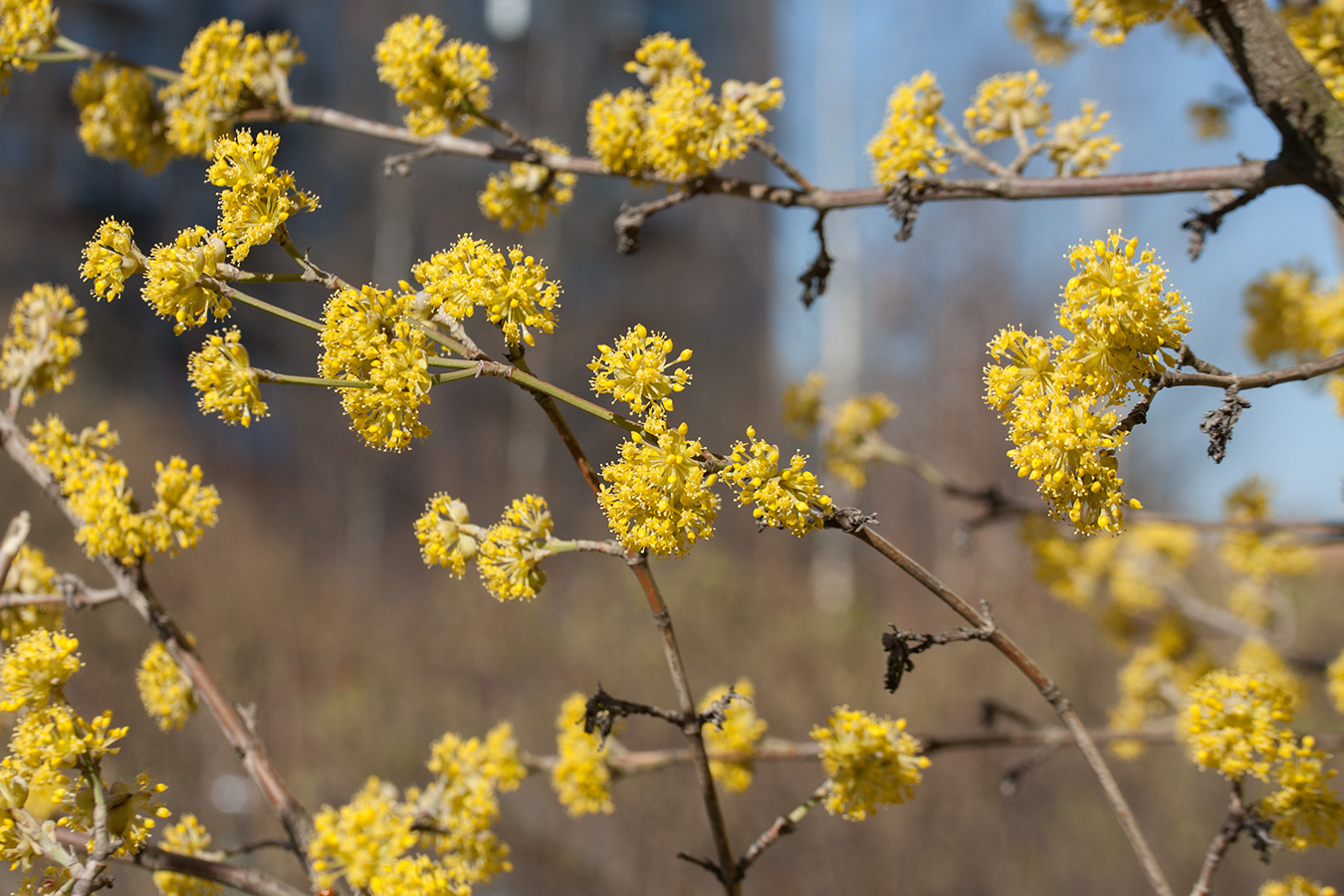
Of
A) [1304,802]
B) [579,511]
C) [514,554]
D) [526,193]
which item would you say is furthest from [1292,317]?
[579,511]

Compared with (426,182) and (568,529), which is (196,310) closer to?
(568,529)

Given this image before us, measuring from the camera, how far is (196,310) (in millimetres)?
780

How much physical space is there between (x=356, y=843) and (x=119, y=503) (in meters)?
0.48

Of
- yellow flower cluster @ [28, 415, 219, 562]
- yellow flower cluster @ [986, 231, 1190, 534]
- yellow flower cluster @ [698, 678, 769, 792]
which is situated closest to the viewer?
yellow flower cluster @ [986, 231, 1190, 534]

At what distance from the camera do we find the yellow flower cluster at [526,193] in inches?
53.0

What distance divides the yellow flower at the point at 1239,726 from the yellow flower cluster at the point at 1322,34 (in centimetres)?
76

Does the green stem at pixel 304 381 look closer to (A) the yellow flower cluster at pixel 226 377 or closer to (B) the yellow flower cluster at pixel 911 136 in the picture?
(A) the yellow flower cluster at pixel 226 377

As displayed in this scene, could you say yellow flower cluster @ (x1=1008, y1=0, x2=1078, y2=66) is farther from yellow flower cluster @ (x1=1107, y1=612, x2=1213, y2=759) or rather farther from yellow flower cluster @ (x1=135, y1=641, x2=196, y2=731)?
yellow flower cluster @ (x1=135, y1=641, x2=196, y2=731)

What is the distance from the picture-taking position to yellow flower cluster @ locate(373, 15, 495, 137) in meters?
1.24

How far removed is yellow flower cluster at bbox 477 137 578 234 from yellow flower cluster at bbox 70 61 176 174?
550 mm

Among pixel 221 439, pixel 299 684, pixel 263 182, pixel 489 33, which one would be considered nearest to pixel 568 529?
pixel 299 684

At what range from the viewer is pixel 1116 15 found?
1182mm

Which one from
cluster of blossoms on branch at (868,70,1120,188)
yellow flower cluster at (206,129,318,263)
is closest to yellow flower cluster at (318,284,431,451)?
yellow flower cluster at (206,129,318,263)

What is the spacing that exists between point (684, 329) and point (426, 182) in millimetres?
3484
